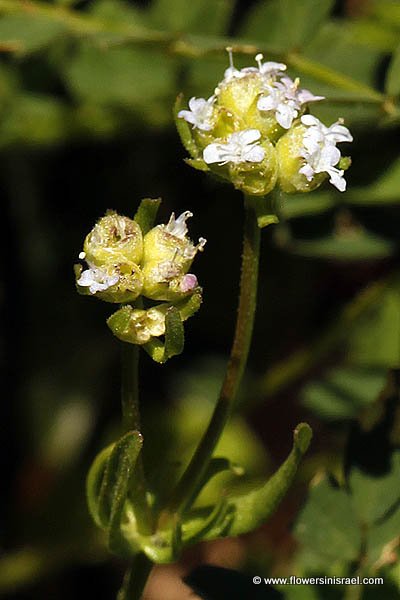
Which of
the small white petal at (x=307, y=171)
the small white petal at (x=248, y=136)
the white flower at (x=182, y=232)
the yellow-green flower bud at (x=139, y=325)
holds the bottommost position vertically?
the yellow-green flower bud at (x=139, y=325)

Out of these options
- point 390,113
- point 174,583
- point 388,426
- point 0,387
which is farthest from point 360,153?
point 174,583

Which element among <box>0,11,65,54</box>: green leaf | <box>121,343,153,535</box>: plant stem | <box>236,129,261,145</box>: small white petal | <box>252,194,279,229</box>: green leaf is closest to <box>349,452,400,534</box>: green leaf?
<box>121,343,153,535</box>: plant stem

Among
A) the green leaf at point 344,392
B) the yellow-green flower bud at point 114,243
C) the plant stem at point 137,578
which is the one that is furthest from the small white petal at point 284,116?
the green leaf at point 344,392

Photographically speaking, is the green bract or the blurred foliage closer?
the green bract

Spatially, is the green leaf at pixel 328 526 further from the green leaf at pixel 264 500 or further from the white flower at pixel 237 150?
the white flower at pixel 237 150

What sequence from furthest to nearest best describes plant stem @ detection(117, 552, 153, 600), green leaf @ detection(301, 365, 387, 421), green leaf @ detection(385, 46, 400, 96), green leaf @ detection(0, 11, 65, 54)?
green leaf @ detection(301, 365, 387, 421) < green leaf @ detection(0, 11, 65, 54) < green leaf @ detection(385, 46, 400, 96) < plant stem @ detection(117, 552, 153, 600)

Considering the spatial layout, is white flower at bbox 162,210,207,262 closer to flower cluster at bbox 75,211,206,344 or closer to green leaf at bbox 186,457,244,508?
flower cluster at bbox 75,211,206,344

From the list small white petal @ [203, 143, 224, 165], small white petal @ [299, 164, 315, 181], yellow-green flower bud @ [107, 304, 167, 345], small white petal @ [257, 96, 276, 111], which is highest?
small white petal @ [257, 96, 276, 111]
